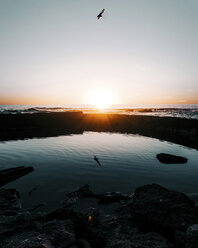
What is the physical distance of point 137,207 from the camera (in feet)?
16.2

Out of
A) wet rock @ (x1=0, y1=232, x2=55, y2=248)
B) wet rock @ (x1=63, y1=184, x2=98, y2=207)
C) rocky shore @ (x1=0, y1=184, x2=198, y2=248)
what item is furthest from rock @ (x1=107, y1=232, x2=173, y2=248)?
wet rock @ (x1=63, y1=184, x2=98, y2=207)

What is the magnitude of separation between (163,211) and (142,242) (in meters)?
1.27

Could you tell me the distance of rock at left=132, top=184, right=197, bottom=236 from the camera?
4176 millimetres

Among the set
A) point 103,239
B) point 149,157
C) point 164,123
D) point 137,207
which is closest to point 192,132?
point 164,123

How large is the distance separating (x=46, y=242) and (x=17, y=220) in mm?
1722

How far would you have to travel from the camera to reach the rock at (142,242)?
3.52 meters

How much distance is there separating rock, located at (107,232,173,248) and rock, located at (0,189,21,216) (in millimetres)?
3564

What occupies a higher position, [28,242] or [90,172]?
[28,242]

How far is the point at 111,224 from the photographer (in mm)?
4633

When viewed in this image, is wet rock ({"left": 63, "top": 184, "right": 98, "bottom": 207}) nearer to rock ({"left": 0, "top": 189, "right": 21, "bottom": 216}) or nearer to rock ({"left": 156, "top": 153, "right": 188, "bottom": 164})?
rock ({"left": 0, "top": 189, "right": 21, "bottom": 216})

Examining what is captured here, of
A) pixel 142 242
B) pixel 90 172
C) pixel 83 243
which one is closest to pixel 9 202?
pixel 83 243

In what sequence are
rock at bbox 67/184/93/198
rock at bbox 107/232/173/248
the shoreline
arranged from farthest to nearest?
1. the shoreline
2. rock at bbox 67/184/93/198
3. rock at bbox 107/232/173/248

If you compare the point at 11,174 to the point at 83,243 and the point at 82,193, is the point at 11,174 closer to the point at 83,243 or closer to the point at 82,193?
the point at 82,193

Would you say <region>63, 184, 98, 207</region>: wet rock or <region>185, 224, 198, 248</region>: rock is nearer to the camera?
<region>185, 224, 198, 248</region>: rock
